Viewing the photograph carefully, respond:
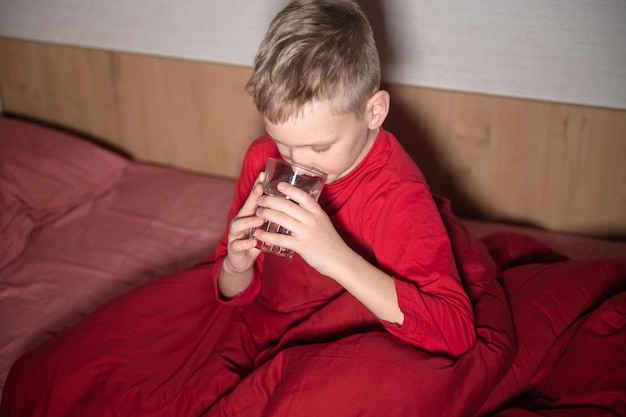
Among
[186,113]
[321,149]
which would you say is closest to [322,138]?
[321,149]

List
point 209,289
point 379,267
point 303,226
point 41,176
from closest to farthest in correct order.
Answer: point 303,226, point 379,267, point 209,289, point 41,176

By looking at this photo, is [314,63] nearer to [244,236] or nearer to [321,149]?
[321,149]

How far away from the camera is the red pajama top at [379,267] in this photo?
1084 millimetres

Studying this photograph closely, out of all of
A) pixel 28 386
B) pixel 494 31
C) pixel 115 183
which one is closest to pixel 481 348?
pixel 28 386

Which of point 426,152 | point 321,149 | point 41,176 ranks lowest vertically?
point 41,176

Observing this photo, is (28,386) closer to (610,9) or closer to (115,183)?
(115,183)

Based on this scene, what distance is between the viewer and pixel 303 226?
3.39ft

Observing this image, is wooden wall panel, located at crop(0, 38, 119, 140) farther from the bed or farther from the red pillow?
the red pillow

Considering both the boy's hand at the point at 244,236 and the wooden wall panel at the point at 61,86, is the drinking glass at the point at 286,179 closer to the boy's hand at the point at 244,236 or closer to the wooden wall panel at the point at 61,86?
the boy's hand at the point at 244,236

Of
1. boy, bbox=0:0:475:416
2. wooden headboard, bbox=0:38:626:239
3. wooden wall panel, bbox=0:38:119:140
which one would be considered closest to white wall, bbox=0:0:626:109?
wooden headboard, bbox=0:38:626:239

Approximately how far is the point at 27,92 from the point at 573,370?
6.45 ft

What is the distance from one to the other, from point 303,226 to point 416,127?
3.00ft

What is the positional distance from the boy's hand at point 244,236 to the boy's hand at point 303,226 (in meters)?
0.07

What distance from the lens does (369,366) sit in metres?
1.05
